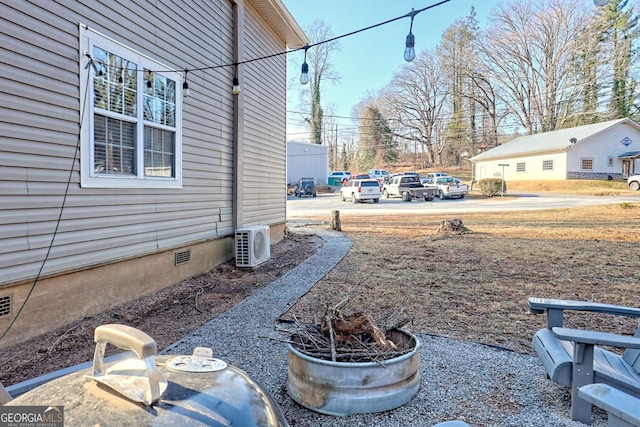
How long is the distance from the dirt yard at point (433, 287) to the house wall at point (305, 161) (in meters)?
26.1

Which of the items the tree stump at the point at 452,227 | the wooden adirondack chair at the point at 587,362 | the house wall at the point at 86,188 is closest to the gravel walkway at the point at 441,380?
the wooden adirondack chair at the point at 587,362

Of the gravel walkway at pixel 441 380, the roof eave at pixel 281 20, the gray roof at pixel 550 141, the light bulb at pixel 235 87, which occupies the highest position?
the gray roof at pixel 550 141

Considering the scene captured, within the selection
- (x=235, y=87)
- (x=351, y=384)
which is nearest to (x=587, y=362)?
(x=351, y=384)

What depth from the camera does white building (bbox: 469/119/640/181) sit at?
28688mm

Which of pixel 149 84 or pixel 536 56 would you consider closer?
A: pixel 149 84

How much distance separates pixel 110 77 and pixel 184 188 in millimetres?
1751

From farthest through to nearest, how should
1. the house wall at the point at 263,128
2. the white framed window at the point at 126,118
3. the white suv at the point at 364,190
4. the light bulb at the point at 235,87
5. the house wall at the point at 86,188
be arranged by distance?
the white suv at the point at 364,190 → the house wall at the point at 263,128 → the light bulb at the point at 235,87 → the white framed window at the point at 126,118 → the house wall at the point at 86,188

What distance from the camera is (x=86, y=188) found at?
385 centimetres

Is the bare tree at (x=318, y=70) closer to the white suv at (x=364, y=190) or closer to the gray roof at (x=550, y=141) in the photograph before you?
the white suv at (x=364, y=190)

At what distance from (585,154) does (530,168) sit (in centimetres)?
384

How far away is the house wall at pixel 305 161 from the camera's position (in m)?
35.3

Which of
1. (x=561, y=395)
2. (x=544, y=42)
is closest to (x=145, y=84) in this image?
(x=561, y=395)

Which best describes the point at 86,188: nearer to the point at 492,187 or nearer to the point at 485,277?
the point at 485,277

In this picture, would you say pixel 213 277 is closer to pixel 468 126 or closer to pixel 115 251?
pixel 115 251
